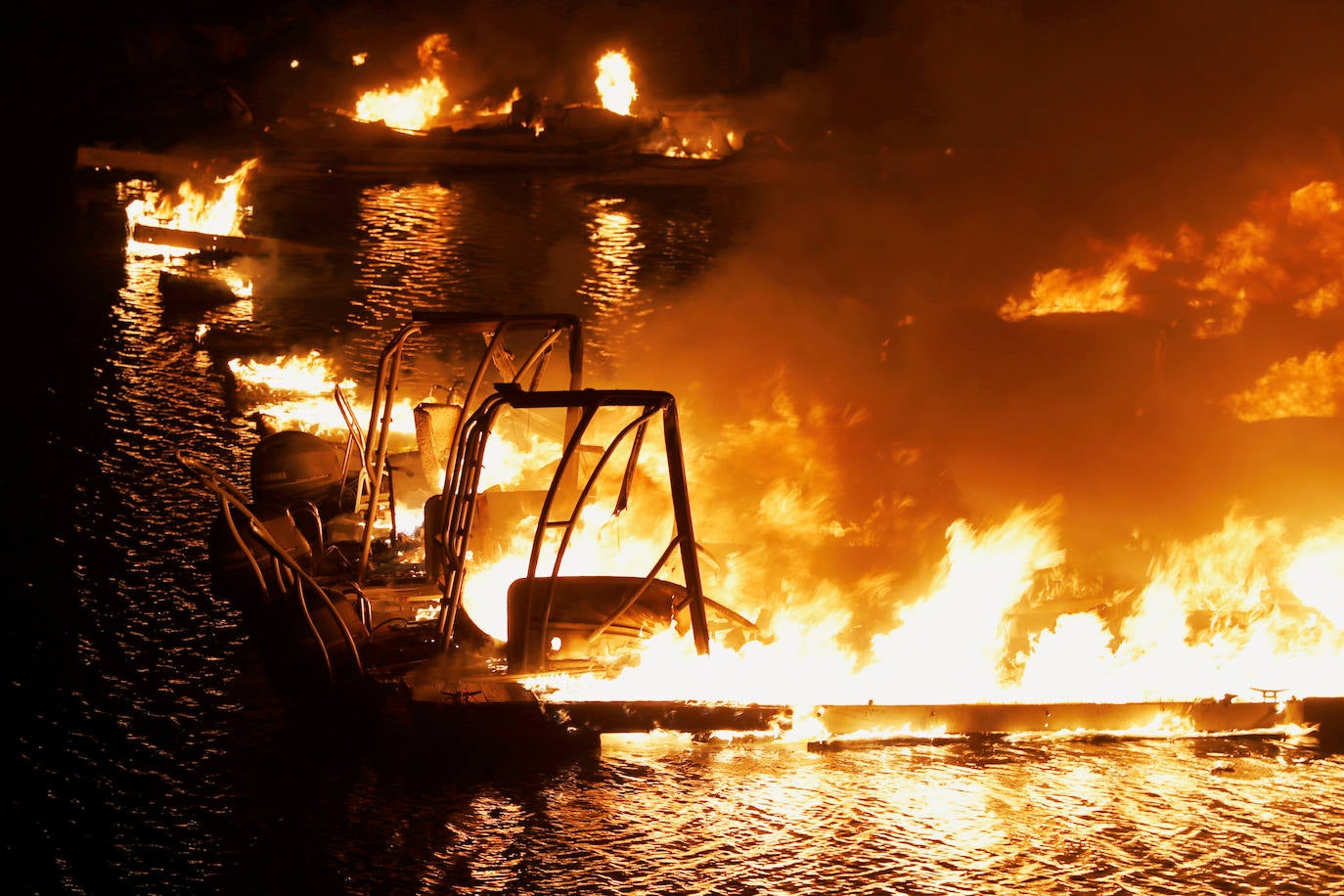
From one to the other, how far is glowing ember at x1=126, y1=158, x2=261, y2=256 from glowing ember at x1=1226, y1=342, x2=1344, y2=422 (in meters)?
16.6

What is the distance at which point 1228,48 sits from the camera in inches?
904

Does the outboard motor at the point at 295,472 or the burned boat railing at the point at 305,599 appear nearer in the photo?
the burned boat railing at the point at 305,599

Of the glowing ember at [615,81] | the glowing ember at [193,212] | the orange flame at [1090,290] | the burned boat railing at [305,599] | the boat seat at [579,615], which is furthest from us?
the glowing ember at [615,81]

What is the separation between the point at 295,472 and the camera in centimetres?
975

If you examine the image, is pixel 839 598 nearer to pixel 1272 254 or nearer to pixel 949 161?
pixel 1272 254

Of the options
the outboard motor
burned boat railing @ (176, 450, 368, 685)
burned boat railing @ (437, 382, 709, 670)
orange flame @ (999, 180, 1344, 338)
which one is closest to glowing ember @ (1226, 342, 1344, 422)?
orange flame @ (999, 180, 1344, 338)

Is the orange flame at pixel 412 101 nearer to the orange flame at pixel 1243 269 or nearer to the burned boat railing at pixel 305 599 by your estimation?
the orange flame at pixel 1243 269

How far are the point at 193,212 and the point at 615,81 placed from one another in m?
18.8

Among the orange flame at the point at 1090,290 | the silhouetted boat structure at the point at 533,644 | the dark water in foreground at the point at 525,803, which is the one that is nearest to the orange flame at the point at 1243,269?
the orange flame at the point at 1090,290

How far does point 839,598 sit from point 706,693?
1612 millimetres

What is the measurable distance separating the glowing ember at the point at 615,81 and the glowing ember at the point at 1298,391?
2722cm

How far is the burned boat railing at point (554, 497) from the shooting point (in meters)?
6.50

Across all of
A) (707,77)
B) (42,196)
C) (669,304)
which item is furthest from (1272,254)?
(707,77)

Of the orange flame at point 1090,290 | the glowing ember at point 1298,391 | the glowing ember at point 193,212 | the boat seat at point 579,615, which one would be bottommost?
the boat seat at point 579,615
